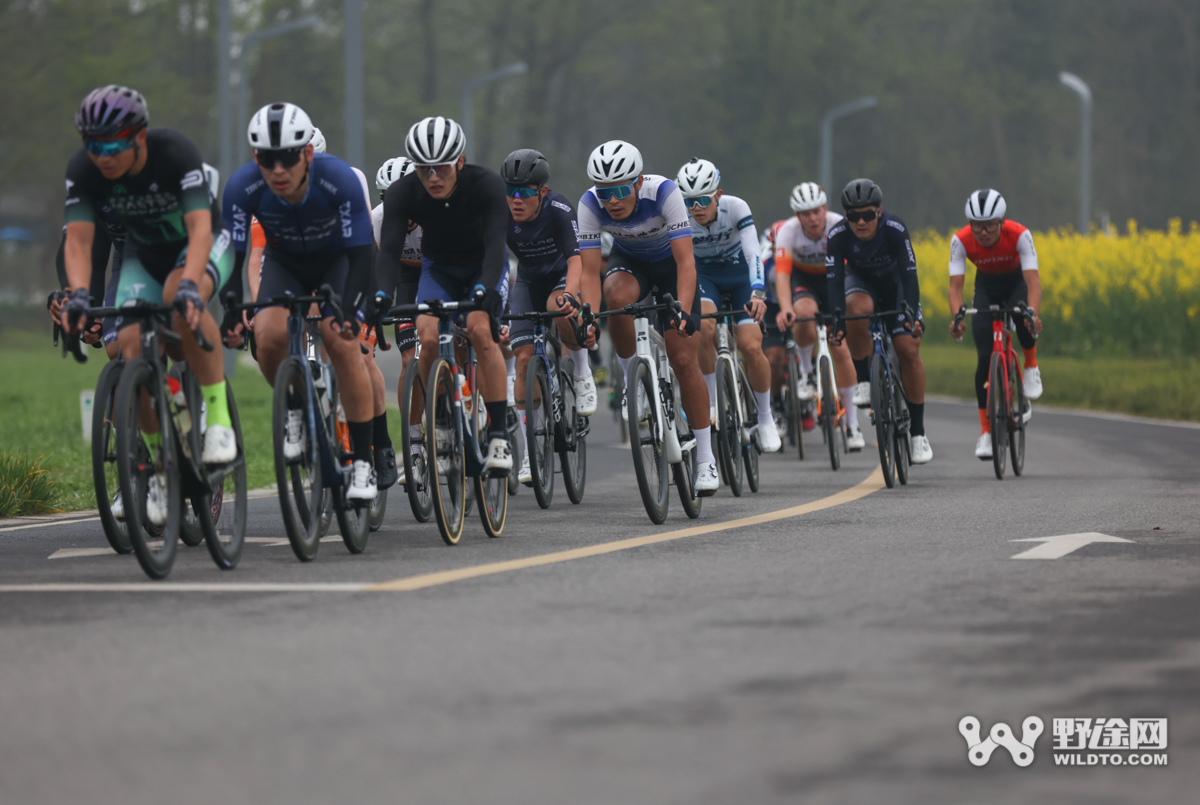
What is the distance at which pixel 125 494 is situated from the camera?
747 centimetres

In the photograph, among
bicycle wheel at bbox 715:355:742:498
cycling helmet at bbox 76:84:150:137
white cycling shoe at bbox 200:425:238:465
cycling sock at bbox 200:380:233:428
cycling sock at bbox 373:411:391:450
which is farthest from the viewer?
bicycle wheel at bbox 715:355:742:498

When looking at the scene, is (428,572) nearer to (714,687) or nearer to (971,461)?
(714,687)

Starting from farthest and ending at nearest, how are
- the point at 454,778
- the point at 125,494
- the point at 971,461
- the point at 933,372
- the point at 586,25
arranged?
the point at 586,25
the point at 933,372
the point at 971,461
the point at 125,494
the point at 454,778

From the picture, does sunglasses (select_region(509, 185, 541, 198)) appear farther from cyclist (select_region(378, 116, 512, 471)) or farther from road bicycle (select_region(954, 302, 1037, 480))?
road bicycle (select_region(954, 302, 1037, 480))

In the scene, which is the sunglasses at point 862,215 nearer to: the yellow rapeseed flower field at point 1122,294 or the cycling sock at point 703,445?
the cycling sock at point 703,445

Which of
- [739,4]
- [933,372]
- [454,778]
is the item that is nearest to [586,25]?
[739,4]

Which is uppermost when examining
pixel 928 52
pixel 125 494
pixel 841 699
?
pixel 928 52

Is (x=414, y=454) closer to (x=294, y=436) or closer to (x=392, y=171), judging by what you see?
(x=294, y=436)

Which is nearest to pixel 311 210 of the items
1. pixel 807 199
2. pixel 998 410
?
pixel 998 410

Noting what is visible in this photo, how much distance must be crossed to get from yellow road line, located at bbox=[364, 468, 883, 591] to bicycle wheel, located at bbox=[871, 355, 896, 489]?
0.45 metres

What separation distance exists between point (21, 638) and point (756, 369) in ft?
25.5

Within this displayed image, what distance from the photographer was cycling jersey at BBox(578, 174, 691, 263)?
1098cm

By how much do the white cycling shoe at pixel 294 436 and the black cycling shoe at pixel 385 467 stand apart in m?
0.89

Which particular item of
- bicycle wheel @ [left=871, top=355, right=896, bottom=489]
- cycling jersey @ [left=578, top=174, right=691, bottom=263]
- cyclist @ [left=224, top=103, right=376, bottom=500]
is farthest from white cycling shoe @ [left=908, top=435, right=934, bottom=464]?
cyclist @ [left=224, top=103, right=376, bottom=500]
